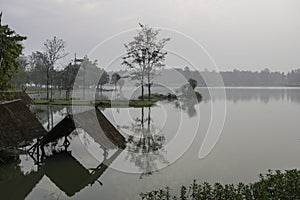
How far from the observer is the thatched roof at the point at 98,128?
929 cm

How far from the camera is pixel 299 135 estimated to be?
45.7 feet

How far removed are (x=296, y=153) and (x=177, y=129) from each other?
629 centimetres

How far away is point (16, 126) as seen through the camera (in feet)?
32.4

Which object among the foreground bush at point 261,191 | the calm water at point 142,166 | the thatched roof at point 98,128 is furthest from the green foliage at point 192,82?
the foreground bush at point 261,191

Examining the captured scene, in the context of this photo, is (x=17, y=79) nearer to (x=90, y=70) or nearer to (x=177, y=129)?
(x=90, y=70)

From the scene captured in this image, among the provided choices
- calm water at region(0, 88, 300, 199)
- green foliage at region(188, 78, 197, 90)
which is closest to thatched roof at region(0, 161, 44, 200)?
calm water at region(0, 88, 300, 199)

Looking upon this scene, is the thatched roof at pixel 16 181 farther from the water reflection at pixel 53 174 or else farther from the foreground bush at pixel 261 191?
the foreground bush at pixel 261 191

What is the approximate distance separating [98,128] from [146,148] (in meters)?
2.48

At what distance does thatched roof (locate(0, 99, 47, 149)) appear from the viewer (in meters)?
9.10

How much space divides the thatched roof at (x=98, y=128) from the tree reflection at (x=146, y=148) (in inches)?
29.0

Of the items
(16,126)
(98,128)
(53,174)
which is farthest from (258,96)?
(53,174)

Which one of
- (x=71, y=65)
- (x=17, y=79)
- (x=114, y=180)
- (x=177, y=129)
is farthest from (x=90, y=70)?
(x=114, y=180)

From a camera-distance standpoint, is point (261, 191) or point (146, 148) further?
point (146, 148)

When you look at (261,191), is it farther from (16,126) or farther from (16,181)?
(16,126)
